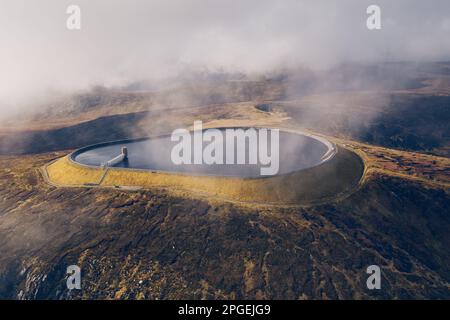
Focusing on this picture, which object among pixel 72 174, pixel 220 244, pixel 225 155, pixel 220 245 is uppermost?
pixel 225 155

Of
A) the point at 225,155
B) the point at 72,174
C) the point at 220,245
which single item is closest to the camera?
the point at 220,245

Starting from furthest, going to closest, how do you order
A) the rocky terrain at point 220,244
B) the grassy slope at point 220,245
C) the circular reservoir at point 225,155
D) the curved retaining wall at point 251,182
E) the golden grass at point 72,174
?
the golden grass at point 72,174 → the circular reservoir at point 225,155 → the curved retaining wall at point 251,182 → the grassy slope at point 220,245 → the rocky terrain at point 220,244

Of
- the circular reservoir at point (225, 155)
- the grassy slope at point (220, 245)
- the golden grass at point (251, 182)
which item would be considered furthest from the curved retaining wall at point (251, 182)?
the grassy slope at point (220, 245)

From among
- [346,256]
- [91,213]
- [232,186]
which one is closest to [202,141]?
[232,186]

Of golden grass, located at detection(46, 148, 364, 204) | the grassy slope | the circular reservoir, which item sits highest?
the circular reservoir

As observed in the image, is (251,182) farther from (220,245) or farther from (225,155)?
(225,155)

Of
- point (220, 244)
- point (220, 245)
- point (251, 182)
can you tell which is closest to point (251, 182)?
point (251, 182)

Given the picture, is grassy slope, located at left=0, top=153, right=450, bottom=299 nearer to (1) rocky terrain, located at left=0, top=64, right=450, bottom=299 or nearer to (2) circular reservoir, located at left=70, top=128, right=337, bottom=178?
(1) rocky terrain, located at left=0, top=64, right=450, bottom=299

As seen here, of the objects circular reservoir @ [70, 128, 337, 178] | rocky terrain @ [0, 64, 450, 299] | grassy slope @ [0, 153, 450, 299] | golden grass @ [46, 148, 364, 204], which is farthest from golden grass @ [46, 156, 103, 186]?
grassy slope @ [0, 153, 450, 299]

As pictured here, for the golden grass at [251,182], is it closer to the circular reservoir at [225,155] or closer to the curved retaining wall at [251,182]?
the curved retaining wall at [251,182]
